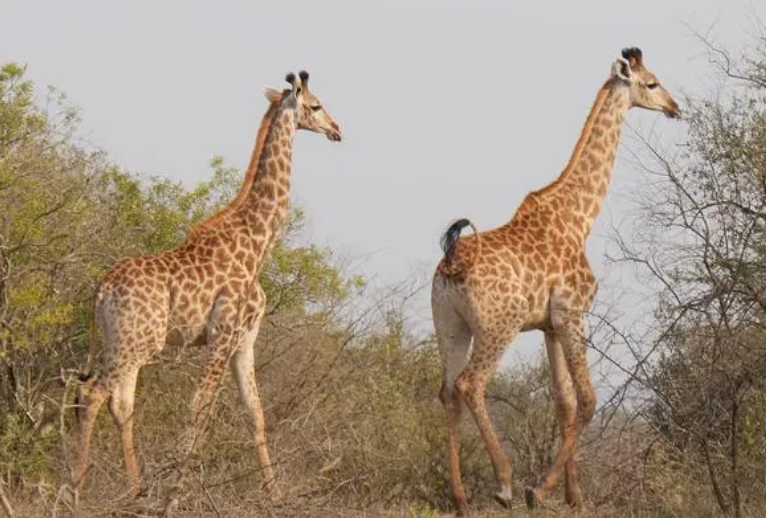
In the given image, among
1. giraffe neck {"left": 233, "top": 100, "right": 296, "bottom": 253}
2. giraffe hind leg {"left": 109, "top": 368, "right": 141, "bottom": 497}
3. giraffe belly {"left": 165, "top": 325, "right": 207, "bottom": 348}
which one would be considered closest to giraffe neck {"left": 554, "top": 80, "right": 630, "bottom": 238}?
giraffe neck {"left": 233, "top": 100, "right": 296, "bottom": 253}

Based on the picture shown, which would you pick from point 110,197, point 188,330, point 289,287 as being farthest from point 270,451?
point 110,197

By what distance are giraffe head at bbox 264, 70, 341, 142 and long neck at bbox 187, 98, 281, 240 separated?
0.29ft

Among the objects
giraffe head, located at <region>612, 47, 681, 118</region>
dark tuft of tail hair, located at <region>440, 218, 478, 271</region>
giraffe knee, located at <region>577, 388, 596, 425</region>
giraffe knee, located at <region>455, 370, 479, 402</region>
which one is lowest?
giraffe knee, located at <region>455, 370, 479, 402</region>

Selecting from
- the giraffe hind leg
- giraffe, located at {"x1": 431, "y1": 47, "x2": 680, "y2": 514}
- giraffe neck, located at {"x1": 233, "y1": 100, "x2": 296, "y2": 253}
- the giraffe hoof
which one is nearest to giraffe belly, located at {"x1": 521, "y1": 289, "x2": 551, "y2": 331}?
giraffe, located at {"x1": 431, "y1": 47, "x2": 680, "y2": 514}

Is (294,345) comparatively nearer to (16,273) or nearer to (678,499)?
(16,273)

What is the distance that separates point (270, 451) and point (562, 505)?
7.48 ft

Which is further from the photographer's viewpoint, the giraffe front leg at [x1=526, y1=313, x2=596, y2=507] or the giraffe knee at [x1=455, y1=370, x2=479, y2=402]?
the giraffe front leg at [x1=526, y1=313, x2=596, y2=507]

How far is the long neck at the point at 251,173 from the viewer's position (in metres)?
11.9

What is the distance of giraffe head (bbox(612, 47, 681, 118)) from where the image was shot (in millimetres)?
→ 12852

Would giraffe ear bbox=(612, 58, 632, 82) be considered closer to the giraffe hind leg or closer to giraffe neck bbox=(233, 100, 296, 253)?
giraffe neck bbox=(233, 100, 296, 253)

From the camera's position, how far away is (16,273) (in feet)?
38.9

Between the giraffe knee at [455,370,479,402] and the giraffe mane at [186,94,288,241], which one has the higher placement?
the giraffe mane at [186,94,288,241]

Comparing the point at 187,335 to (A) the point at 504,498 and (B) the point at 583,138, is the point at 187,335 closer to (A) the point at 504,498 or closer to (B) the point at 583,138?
(A) the point at 504,498

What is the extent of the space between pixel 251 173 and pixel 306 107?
0.66 meters
